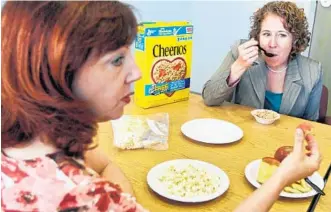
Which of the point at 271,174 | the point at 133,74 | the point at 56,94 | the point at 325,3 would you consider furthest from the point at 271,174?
the point at 325,3

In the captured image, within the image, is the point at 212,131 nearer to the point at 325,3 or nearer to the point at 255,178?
the point at 255,178

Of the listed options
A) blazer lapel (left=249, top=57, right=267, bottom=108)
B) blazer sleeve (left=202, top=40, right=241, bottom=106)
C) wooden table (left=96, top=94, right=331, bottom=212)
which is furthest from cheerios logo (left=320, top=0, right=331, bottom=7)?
wooden table (left=96, top=94, right=331, bottom=212)

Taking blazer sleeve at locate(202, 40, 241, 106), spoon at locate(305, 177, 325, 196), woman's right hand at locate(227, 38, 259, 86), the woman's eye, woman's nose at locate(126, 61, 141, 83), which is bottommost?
spoon at locate(305, 177, 325, 196)

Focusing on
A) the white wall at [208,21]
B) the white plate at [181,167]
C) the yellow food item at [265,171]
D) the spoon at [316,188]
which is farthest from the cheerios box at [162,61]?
the white wall at [208,21]

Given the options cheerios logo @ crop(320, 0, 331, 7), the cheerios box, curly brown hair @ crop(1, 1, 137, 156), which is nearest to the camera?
curly brown hair @ crop(1, 1, 137, 156)

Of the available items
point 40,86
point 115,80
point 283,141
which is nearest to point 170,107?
point 283,141

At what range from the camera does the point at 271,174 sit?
103 centimetres

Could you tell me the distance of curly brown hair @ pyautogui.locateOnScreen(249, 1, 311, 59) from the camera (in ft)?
5.59

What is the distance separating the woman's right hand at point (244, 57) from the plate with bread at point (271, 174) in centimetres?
58

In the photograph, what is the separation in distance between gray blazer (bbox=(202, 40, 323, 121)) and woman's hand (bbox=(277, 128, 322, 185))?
30.6 inches

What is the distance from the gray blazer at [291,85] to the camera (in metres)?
1.75

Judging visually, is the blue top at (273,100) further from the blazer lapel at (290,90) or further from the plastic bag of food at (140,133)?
the plastic bag of food at (140,133)

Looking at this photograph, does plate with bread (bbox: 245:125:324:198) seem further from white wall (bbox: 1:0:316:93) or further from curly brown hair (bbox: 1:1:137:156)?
white wall (bbox: 1:0:316:93)

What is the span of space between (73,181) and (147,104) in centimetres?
101
